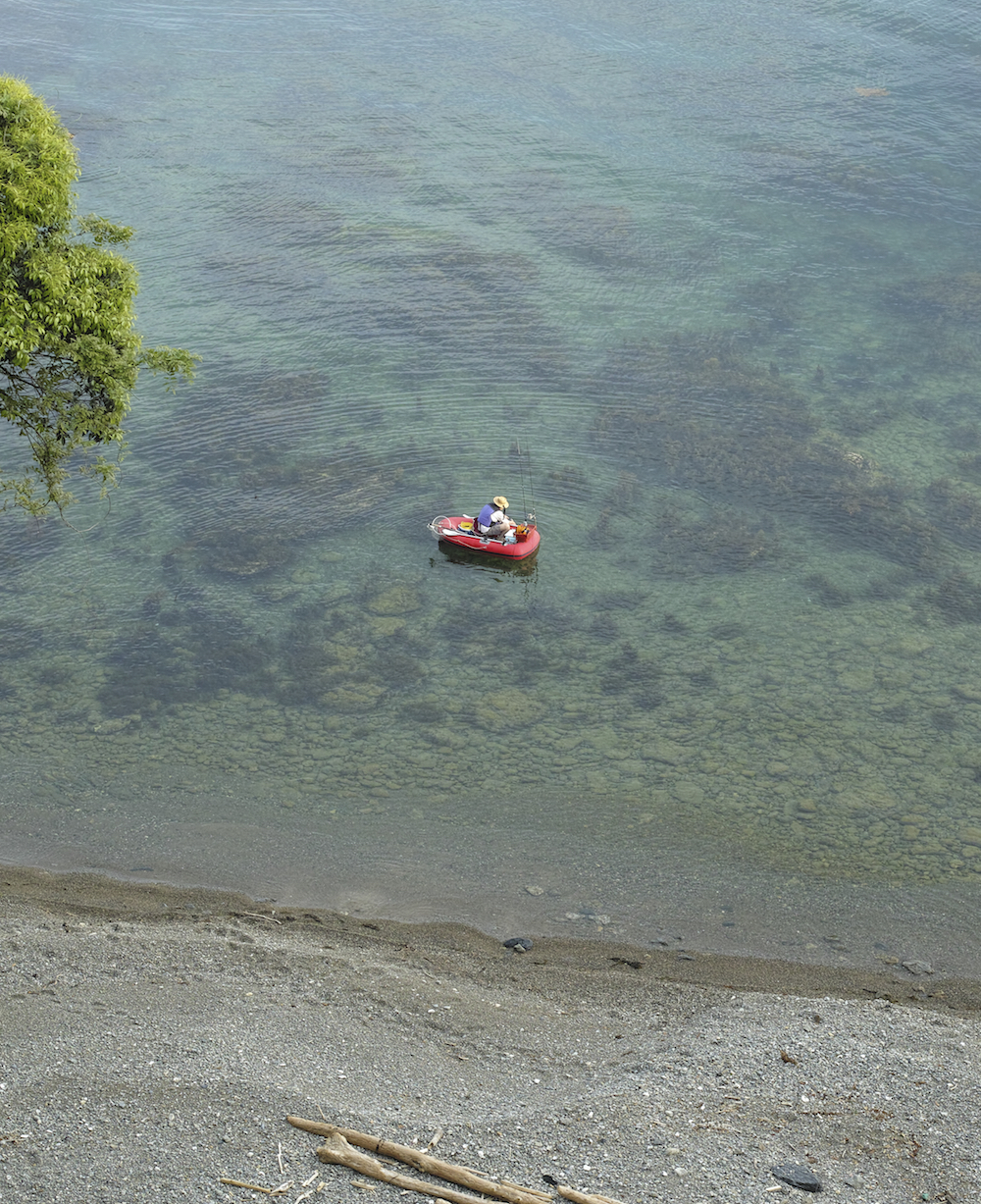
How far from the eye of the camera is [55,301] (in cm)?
1748

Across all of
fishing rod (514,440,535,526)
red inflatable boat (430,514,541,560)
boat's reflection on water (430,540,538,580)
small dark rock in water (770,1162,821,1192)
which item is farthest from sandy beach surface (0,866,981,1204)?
fishing rod (514,440,535,526)

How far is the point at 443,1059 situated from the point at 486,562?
14.3m

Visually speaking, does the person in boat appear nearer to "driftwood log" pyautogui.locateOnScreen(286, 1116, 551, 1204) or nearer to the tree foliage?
the tree foliage

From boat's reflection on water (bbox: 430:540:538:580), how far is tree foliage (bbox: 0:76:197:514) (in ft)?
28.8

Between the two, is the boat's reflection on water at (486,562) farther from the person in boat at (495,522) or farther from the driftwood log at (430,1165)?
the driftwood log at (430,1165)

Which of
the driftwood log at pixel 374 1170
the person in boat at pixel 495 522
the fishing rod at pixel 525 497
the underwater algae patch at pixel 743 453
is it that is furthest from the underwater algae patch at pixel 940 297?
the driftwood log at pixel 374 1170

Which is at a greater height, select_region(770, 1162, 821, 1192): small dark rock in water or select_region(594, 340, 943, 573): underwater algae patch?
select_region(594, 340, 943, 573): underwater algae patch

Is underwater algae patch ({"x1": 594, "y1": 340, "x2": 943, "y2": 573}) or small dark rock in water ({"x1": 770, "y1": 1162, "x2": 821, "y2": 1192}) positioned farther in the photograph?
underwater algae patch ({"x1": 594, "y1": 340, "x2": 943, "y2": 573})

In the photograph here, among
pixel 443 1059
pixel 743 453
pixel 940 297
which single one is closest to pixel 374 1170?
pixel 443 1059

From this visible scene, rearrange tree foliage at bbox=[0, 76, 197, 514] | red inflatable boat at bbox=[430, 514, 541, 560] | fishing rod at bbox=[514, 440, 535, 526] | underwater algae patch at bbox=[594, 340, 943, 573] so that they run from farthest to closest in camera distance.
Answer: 1. fishing rod at bbox=[514, 440, 535, 526]
2. underwater algae patch at bbox=[594, 340, 943, 573]
3. red inflatable boat at bbox=[430, 514, 541, 560]
4. tree foliage at bbox=[0, 76, 197, 514]

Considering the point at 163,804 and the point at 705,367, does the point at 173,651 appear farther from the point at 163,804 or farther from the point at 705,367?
the point at 705,367

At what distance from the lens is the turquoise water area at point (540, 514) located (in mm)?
20000

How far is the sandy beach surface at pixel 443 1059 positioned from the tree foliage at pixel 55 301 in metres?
7.74

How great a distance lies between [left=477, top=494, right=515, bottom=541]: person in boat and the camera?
26594mm
